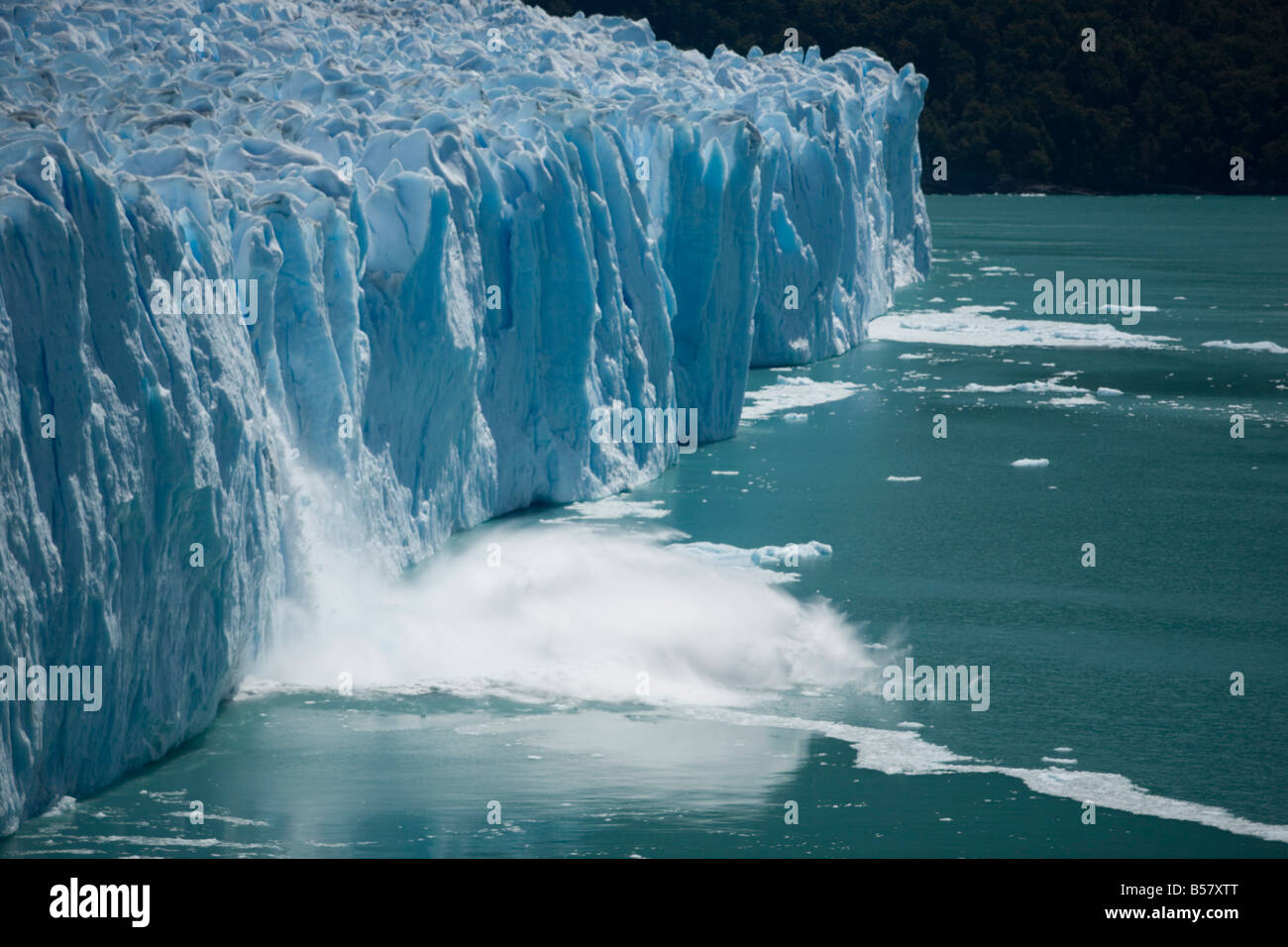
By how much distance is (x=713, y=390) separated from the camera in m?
17.6

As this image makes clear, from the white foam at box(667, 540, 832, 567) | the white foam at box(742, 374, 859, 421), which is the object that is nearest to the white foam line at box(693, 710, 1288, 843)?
the white foam at box(667, 540, 832, 567)

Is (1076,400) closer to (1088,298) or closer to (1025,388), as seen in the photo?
(1025,388)

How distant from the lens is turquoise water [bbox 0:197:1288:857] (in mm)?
7895

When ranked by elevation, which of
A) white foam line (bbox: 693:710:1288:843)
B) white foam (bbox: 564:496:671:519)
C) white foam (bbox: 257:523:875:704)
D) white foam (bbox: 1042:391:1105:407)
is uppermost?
white foam (bbox: 1042:391:1105:407)

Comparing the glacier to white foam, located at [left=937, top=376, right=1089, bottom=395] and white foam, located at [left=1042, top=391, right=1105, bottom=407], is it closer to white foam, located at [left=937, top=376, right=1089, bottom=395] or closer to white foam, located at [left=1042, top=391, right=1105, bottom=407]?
white foam, located at [left=937, top=376, right=1089, bottom=395]

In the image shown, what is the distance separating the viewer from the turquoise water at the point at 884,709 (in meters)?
7.89

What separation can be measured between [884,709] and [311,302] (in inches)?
159

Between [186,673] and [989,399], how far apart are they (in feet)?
44.0

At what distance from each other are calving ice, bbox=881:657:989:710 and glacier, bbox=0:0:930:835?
3.39 metres

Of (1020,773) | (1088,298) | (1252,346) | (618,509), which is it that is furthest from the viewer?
(1088,298)

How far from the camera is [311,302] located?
10641 mm

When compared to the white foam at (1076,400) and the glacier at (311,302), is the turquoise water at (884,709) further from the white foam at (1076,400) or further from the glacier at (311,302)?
the white foam at (1076,400)

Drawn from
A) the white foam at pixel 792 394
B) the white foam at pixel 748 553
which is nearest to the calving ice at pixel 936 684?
the white foam at pixel 748 553

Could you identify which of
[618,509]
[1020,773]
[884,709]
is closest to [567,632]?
[884,709]
